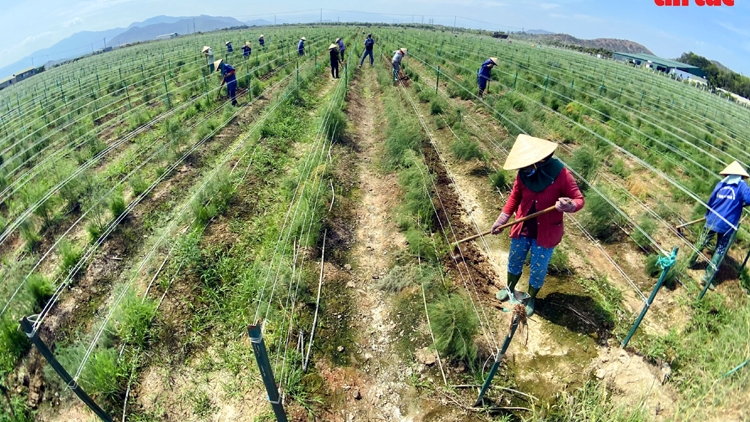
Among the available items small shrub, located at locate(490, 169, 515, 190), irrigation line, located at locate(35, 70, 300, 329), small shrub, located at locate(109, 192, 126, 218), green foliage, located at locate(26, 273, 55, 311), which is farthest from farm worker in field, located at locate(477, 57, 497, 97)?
green foliage, located at locate(26, 273, 55, 311)

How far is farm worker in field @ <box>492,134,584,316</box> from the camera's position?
3039 mm

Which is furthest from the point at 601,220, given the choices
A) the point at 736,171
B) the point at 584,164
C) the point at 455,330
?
the point at 455,330

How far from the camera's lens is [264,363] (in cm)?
207

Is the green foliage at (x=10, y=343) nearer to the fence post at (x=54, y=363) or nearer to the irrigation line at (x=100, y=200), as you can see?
the irrigation line at (x=100, y=200)

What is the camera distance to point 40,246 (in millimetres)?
5031

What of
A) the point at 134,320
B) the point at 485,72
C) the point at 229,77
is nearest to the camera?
the point at 134,320

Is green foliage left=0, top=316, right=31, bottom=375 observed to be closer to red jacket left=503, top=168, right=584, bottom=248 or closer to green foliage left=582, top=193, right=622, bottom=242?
red jacket left=503, top=168, right=584, bottom=248

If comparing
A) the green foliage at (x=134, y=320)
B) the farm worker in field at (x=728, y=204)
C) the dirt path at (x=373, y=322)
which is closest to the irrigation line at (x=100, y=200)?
the green foliage at (x=134, y=320)

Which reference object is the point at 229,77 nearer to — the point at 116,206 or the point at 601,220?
the point at 116,206

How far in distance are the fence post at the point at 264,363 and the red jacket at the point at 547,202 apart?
2.44m

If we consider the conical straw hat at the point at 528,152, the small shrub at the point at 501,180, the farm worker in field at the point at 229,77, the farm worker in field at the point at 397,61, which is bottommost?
the small shrub at the point at 501,180

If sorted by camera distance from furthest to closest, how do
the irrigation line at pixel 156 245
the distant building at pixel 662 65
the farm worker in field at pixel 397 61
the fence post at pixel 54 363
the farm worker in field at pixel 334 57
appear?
the distant building at pixel 662 65, the farm worker in field at pixel 334 57, the farm worker in field at pixel 397 61, the irrigation line at pixel 156 245, the fence post at pixel 54 363

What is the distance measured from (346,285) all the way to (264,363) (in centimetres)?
228

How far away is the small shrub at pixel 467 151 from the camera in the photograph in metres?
7.12
